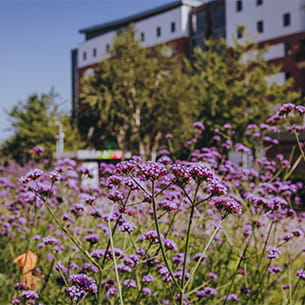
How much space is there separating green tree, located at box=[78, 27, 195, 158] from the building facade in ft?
6.01

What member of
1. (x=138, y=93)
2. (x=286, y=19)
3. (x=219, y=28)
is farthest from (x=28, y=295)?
(x=219, y=28)

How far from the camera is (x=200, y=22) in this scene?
5788 cm

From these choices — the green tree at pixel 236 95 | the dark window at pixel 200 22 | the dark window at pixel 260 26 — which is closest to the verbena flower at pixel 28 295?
the green tree at pixel 236 95

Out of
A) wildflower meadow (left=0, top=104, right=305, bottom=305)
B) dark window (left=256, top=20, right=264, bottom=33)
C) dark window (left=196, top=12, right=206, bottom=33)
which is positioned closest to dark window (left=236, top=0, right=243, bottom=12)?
dark window (left=256, top=20, right=264, bottom=33)

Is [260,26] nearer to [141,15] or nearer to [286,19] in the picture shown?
[286,19]

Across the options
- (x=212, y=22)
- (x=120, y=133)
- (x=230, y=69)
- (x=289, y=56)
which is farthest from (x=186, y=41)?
(x=230, y=69)

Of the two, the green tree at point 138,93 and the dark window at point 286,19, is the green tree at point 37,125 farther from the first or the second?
the dark window at point 286,19

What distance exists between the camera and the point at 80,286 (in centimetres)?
238

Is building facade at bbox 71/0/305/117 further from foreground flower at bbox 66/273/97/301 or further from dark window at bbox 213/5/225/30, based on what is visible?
foreground flower at bbox 66/273/97/301

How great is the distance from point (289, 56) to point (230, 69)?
1978 centimetres

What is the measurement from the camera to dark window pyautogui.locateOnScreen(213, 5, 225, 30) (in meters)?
54.9

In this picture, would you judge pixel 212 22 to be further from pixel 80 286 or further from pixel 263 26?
pixel 80 286

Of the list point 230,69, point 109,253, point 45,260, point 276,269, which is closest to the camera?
point 109,253

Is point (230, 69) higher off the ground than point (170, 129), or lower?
higher
